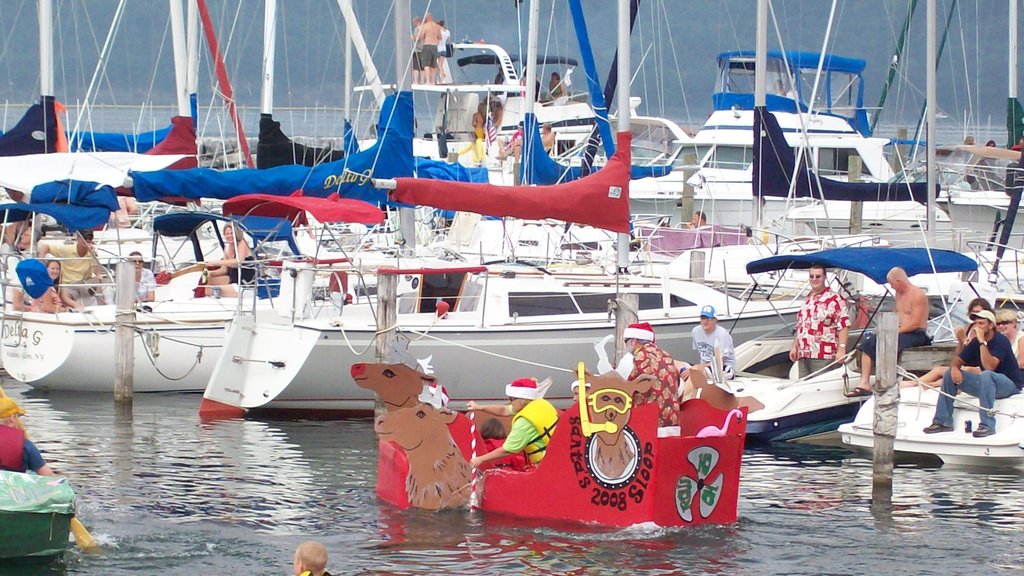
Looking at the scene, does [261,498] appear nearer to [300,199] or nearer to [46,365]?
[300,199]

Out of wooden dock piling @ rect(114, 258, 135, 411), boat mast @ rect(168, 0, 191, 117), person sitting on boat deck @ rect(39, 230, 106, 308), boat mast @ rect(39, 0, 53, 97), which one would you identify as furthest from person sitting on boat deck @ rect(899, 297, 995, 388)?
boat mast @ rect(168, 0, 191, 117)

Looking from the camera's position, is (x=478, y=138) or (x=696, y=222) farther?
(x=478, y=138)

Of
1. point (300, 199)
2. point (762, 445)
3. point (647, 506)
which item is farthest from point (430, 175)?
point (647, 506)

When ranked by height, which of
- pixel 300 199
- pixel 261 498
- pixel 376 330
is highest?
pixel 300 199

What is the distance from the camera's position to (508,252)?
25562 millimetres

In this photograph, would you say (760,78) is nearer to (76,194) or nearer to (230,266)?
(230,266)

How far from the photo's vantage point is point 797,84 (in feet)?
129

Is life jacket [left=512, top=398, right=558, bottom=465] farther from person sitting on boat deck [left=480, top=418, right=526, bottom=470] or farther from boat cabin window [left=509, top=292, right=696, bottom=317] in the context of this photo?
boat cabin window [left=509, top=292, right=696, bottom=317]

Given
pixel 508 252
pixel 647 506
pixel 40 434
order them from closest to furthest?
pixel 647 506
pixel 40 434
pixel 508 252

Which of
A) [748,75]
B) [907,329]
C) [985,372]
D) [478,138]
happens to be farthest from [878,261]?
[748,75]

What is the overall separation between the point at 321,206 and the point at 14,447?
7575mm

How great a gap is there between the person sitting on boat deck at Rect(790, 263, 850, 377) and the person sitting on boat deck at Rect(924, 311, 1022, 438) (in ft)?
6.64

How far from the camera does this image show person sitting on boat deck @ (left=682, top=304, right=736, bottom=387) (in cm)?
1837

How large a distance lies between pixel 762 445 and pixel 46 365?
30.7 ft
